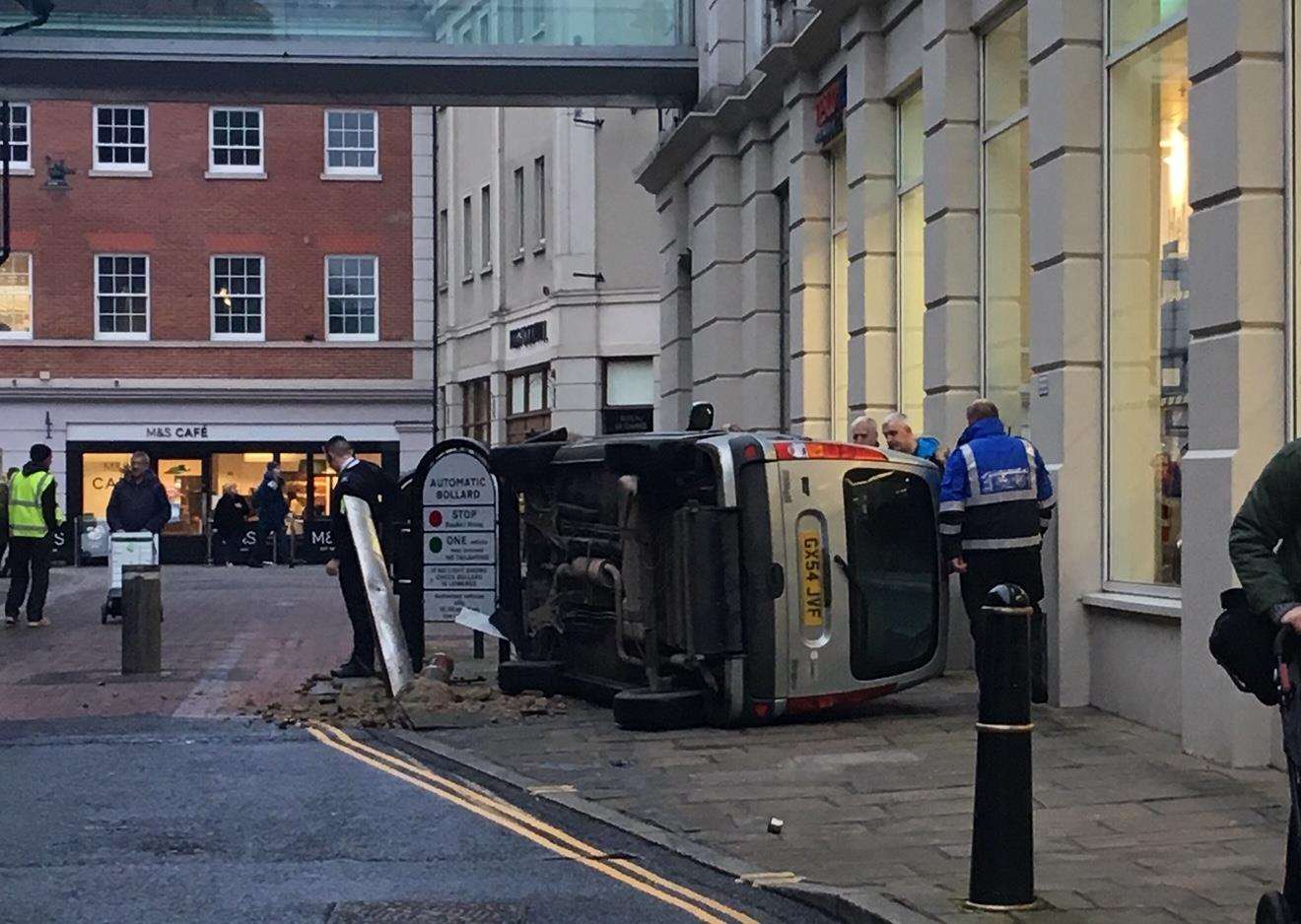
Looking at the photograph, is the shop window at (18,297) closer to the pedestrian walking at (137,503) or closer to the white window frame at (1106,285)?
the pedestrian walking at (137,503)

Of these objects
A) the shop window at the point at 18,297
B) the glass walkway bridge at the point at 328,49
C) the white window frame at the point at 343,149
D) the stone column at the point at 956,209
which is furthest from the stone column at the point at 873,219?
the shop window at the point at 18,297

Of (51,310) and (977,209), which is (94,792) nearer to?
(977,209)

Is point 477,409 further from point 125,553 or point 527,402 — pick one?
point 125,553

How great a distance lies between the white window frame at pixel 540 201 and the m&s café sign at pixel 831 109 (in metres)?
18.4

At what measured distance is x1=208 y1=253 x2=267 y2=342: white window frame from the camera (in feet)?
141

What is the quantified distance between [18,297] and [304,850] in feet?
120

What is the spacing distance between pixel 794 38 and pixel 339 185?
1013 inches

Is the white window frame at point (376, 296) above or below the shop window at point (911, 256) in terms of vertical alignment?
above

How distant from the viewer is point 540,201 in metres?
37.7

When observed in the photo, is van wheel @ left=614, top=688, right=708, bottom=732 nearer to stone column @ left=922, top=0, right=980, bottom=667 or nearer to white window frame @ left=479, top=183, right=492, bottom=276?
stone column @ left=922, top=0, right=980, bottom=667

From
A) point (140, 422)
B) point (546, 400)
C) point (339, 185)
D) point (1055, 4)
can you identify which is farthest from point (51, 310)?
point (1055, 4)

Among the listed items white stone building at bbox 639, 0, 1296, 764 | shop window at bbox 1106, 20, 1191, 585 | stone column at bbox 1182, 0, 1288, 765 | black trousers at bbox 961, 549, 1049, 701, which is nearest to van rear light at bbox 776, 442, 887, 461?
black trousers at bbox 961, 549, 1049, 701

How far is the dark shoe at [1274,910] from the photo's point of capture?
5.51 metres

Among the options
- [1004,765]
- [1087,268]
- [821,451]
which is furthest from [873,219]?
[1004,765]
